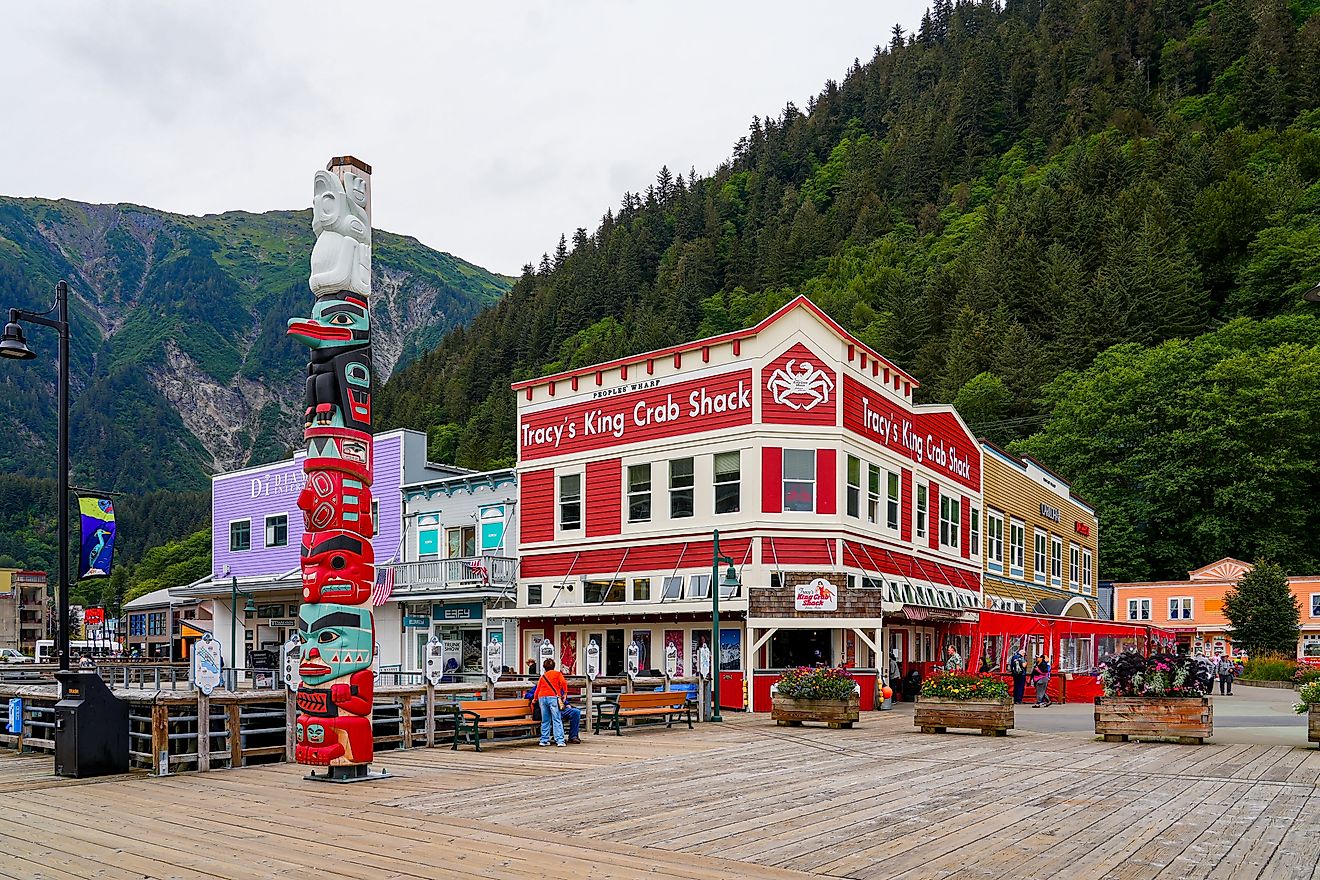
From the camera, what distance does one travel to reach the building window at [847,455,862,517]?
31734 mm

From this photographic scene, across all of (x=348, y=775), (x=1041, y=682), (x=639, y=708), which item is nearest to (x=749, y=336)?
(x=639, y=708)

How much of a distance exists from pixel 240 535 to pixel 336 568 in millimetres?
36521

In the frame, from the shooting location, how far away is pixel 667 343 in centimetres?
10838

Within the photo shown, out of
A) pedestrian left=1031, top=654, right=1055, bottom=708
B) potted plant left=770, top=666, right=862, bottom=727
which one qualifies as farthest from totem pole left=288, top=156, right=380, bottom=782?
pedestrian left=1031, top=654, right=1055, bottom=708

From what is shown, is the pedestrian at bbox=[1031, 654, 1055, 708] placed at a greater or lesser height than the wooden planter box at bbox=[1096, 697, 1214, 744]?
lesser

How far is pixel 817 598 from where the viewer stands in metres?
28.6

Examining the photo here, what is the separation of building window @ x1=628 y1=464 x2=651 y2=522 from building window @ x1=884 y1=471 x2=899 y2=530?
22.7ft

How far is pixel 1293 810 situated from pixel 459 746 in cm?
1193

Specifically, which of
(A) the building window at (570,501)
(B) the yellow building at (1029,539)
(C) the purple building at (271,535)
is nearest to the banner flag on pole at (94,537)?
(A) the building window at (570,501)

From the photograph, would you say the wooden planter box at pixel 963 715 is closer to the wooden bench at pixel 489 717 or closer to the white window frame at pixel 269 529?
the wooden bench at pixel 489 717

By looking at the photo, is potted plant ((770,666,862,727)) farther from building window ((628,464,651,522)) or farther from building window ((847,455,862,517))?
building window ((628,464,651,522))

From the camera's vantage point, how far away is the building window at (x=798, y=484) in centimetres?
3086

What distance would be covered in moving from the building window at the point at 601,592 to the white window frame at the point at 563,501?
1.73 m

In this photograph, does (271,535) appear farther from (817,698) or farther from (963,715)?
(963,715)
